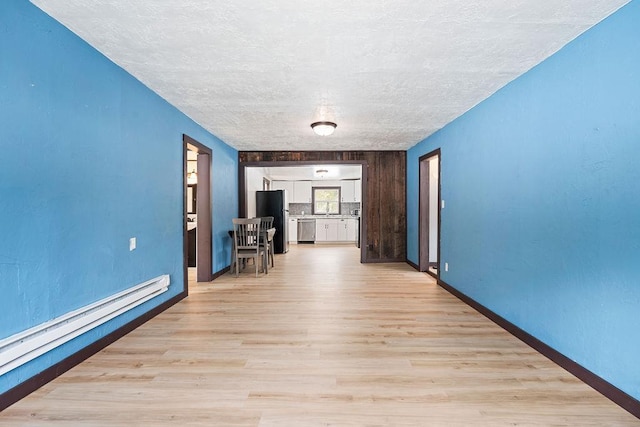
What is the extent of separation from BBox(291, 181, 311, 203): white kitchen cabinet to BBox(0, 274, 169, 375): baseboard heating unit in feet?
24.2

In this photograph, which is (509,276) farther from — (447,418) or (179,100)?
(179,100)

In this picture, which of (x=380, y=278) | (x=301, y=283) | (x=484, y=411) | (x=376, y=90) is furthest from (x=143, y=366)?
(x=380, y=278)

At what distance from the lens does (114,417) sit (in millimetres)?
1518

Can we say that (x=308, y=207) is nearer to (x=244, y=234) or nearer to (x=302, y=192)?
(x=302, y=192)

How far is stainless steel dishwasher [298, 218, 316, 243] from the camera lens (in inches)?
370

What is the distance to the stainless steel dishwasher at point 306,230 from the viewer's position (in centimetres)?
940

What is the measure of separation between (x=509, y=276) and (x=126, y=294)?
338cm

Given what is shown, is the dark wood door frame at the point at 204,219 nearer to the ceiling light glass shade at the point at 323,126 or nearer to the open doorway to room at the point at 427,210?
the ceiling light glass shade at the point at 323,126

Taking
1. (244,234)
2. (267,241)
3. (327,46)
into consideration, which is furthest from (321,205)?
(327,46)

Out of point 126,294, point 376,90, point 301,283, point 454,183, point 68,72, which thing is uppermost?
point 376,90

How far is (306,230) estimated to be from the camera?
941 centimetres

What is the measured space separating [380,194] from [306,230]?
4.13 meters

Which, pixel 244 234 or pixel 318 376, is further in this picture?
pixel 244 234

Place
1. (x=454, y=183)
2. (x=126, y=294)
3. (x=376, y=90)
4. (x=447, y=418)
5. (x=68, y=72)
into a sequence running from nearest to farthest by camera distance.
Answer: (x=447, y=418) < (x=68, y=72) < (x=126, y=294) < (x=376, y=90) < (x=454, y=183)
